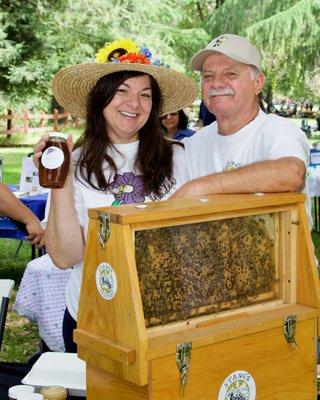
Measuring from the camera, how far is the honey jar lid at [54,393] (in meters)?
1.97

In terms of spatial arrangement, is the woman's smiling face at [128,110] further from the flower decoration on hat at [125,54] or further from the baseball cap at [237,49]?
the baseball cap at [237,49]

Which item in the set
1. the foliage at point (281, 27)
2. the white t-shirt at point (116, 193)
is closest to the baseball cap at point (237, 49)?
the white t-shirt at point (116, 193)

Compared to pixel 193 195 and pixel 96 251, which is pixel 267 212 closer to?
pixel 193 195

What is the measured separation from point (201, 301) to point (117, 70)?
0.95 meters

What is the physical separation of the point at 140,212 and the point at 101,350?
38 cm

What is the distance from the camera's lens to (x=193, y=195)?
212cm

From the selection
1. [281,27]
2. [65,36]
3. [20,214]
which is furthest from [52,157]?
[65,36]

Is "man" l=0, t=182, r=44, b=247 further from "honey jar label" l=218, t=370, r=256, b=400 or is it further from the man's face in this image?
"honey jar label" l=218, t=370, r=256, b=400

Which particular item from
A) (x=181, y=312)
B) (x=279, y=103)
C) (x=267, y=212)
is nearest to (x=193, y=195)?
(x=267, y=212)

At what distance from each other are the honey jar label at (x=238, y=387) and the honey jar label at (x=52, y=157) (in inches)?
29.9

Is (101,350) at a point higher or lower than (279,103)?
lower

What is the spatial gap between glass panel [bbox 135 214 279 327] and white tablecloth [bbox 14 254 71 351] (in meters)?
2.77

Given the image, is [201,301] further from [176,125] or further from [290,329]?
[176,125]

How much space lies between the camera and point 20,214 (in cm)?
309
